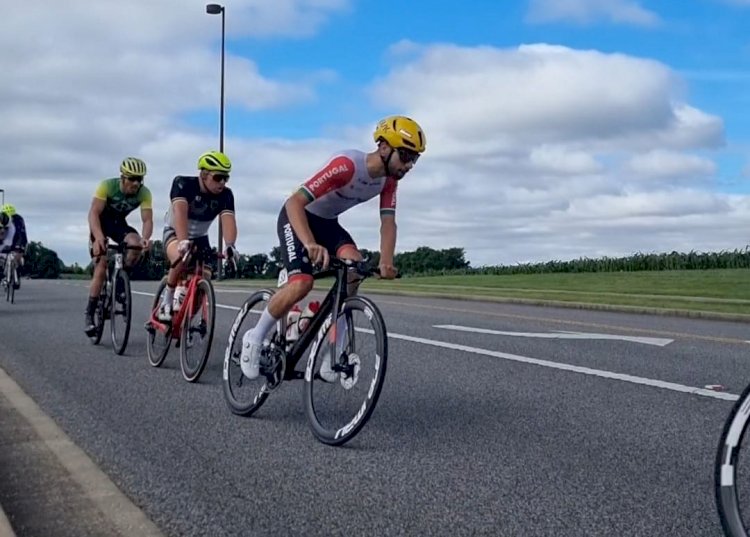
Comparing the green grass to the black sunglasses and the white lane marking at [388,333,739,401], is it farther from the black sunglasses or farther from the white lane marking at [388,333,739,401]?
the black sunglasses

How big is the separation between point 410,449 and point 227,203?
163 inches

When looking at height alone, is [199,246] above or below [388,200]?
below

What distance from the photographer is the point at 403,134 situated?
614 centimetres

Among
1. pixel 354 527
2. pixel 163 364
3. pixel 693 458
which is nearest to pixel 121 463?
pixel 354 527

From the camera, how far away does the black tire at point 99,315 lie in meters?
11.6

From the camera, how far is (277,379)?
22.5ft

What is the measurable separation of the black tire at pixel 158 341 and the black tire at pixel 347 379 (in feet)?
11.4

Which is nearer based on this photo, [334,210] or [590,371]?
[334,210]

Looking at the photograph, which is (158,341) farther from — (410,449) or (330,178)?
(410,449)

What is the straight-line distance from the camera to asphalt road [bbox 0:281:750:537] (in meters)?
4.63

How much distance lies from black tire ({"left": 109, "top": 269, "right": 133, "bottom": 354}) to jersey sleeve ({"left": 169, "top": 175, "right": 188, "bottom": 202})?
7.19 ft

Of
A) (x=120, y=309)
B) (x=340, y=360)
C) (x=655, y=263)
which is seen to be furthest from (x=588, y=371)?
(x=655, y=263)

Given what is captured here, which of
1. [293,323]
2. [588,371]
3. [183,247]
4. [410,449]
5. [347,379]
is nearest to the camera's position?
[410,449]

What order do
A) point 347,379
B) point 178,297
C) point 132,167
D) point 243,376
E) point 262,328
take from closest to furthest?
1. point 347,379
2. point 262,328
3. point 243,376
4. point 178,297
5. point 132,167
